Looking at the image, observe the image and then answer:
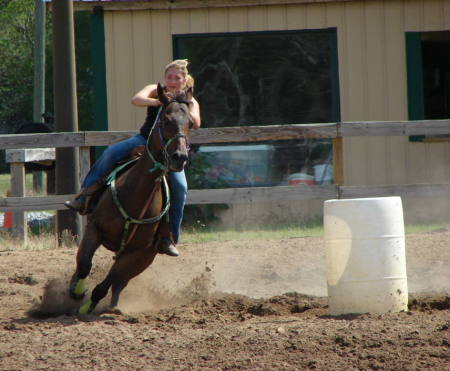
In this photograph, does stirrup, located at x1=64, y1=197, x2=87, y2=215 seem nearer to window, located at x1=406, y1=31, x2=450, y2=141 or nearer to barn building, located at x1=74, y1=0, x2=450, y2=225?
barn building, located at x1=74, y1=0, x2=450, y2=225

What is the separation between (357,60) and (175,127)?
27.3 ft

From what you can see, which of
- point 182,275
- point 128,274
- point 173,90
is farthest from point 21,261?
point 173,90

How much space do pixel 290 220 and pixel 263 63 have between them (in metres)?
2.72

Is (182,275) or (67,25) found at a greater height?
(67,25)

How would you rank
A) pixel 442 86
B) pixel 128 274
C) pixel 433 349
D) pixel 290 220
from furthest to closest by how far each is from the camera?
pixel 442 86
pixel 290 220
pixel 128 274
pixel 433 349

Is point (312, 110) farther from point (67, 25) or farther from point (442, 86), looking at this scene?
point (67, 25)

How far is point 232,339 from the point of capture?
6.59 meters

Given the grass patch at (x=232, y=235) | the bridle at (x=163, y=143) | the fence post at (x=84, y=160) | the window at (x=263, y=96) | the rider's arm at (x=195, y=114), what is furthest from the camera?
the window at (x=263, y=96)

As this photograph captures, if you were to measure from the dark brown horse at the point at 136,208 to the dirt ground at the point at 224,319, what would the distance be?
46 cm

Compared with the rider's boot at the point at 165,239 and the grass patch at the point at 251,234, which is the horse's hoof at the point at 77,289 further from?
the grass patch at the point at 251,234

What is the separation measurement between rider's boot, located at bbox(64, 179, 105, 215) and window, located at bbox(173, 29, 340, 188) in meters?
6.77

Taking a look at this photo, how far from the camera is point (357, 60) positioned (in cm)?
1517

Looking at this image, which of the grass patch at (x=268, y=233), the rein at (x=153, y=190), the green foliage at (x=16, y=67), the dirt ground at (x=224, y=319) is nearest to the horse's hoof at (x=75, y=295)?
the dirt ground at (x=224, y=319)

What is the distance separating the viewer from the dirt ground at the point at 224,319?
20.0ft
